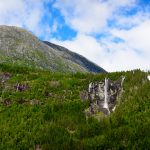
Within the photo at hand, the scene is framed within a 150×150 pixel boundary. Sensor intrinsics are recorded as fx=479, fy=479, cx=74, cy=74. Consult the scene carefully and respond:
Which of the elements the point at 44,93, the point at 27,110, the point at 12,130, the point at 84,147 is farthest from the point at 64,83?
the point at 84,147

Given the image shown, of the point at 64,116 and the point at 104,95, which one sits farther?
the point at 104,95

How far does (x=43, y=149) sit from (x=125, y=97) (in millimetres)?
39062

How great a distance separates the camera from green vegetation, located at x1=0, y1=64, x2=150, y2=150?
13212 centimetres

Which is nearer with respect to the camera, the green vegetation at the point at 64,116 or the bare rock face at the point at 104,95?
the green vegetation at the point at 64,116

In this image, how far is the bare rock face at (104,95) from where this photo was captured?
156250 mm

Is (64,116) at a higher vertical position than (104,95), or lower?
lower

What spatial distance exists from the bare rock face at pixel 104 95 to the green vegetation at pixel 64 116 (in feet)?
8.65

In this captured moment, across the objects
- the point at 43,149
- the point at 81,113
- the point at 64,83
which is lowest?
the point at 43,149

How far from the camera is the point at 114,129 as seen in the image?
138 meters

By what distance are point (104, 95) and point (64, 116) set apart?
57.1ft

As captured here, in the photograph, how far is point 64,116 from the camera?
152125 millimetres

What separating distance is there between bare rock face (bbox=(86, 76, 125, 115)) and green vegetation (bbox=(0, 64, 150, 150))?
2.64 metres

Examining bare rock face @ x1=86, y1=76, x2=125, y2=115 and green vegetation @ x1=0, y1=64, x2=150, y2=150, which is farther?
bare rock face @ x1=86, y1=76, x2=125, y2=115

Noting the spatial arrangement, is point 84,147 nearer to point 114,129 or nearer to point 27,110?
point 114,129
